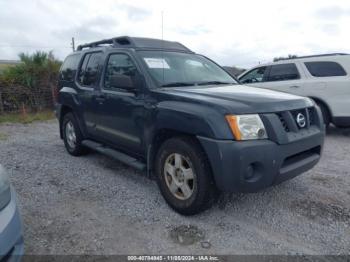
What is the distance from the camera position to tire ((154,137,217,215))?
113 inches

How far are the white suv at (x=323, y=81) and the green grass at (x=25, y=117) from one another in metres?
7.46

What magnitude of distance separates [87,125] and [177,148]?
230cm

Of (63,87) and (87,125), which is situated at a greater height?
(63,87)

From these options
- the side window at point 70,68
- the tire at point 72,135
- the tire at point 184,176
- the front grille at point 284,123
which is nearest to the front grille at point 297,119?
the front grille at point 284,123

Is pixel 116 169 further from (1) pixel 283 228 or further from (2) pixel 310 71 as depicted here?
(2) pixel 310 71

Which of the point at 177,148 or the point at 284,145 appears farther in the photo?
the point at 177,148

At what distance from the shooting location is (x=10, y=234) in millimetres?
1937

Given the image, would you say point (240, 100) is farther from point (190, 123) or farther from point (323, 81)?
point (323, 81)

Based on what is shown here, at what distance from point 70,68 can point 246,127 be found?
387cm

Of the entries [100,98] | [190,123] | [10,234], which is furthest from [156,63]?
[10,234]

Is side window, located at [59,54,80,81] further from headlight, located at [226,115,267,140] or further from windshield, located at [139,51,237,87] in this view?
headlight, located at [226,115,267,140]

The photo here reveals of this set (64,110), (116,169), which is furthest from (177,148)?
(64,110)

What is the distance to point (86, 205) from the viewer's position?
345 centimetres

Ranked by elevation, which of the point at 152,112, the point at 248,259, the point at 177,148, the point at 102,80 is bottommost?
the point at 248,259
